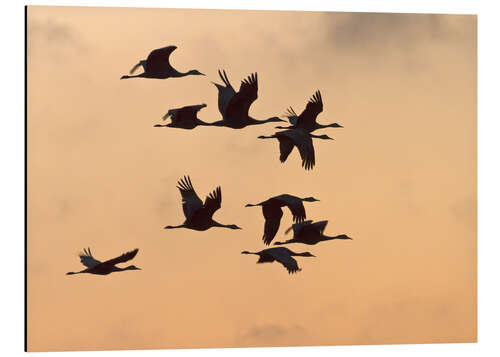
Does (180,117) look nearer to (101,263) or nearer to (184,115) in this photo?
(184,115)

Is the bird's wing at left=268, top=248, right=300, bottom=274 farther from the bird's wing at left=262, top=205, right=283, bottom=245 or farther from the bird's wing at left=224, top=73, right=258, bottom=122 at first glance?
the bird's wing at left=224, top=73, right=258, bottom=122

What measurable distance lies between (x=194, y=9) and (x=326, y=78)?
858mm

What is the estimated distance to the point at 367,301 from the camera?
162 inches

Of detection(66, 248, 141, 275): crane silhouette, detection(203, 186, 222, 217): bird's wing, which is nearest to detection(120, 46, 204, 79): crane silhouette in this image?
detection(203, 186, 222, 217): bird's wing

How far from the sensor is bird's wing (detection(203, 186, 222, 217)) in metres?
4.00

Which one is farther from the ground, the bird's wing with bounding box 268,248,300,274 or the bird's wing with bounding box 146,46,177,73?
the bird's wing with bounding box 146,46,177,73

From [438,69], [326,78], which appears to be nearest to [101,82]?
[326,78]

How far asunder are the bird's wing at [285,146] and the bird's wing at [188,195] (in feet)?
1.77

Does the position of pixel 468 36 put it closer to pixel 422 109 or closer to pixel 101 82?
pixel 422 109

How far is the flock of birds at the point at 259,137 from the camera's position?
13.0 feet

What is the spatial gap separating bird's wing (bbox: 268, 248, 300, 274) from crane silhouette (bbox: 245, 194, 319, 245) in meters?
0.08

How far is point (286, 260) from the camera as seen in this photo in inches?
160

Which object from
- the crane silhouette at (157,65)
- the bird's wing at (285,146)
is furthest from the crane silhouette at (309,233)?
the crane silhouette at (157,65)

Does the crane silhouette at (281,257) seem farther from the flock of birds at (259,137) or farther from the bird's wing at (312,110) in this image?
the bird's wing at (312,110)
